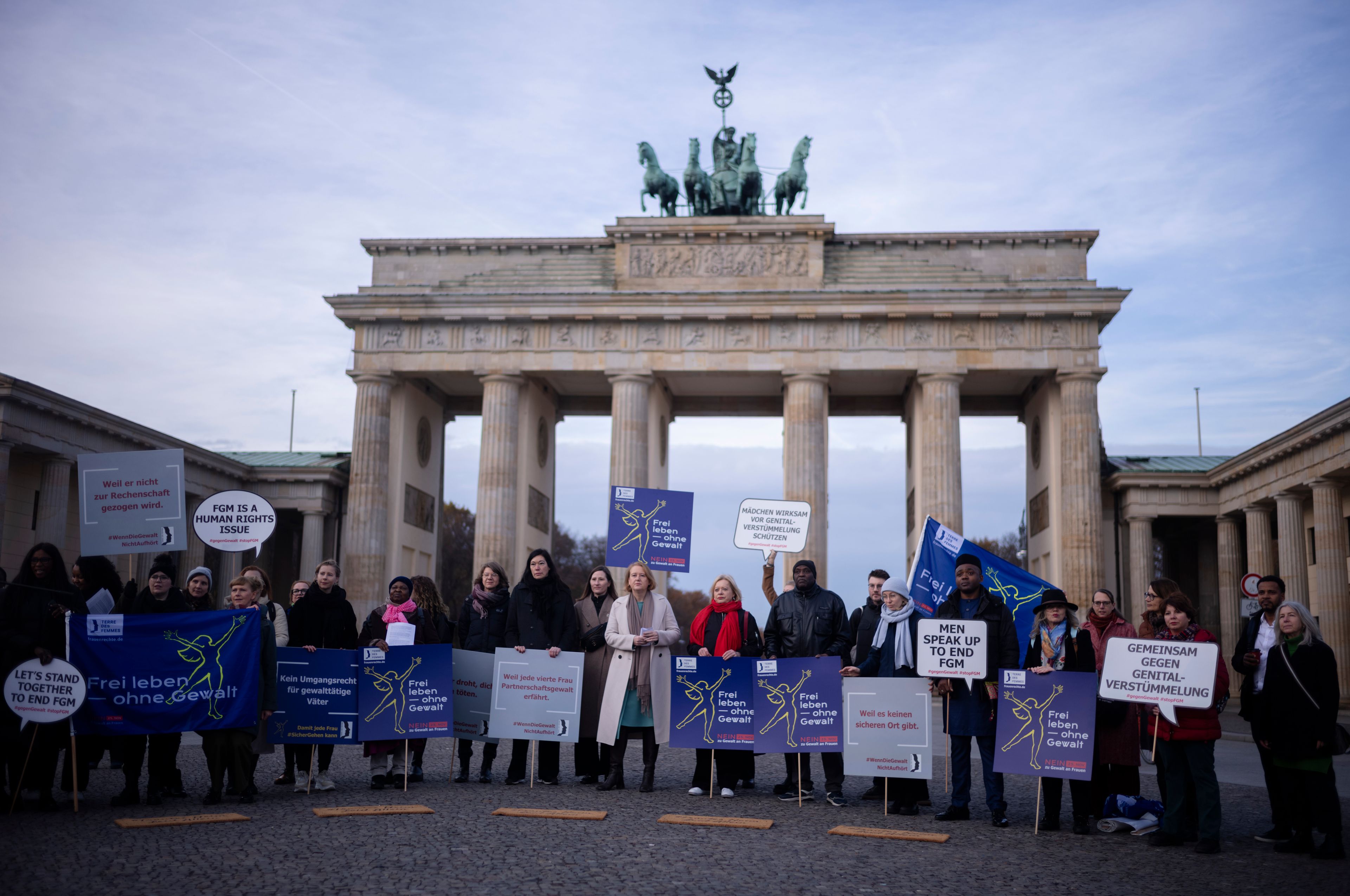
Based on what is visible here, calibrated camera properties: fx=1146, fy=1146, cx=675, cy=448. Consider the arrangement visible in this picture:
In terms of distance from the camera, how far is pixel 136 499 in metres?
11.6

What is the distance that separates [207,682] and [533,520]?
1210 inches

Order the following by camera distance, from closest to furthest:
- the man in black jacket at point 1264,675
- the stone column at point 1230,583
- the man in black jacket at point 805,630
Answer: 1. the man in black jacket at point 1264,675
2. the man in black jacket at point 805,630
3. the stone column at point 1230,583

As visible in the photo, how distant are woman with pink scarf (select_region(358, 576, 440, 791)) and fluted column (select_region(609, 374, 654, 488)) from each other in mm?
24997

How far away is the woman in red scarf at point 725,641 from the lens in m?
11.7

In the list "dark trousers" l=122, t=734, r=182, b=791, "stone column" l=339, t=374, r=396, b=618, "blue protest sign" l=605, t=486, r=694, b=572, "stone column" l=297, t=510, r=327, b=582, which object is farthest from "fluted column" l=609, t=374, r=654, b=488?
"dark trousers" l=122, t=734, r=182, b=791

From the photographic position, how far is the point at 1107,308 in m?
36.6

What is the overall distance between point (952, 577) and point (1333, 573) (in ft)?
70.4

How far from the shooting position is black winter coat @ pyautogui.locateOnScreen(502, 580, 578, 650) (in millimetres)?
11844

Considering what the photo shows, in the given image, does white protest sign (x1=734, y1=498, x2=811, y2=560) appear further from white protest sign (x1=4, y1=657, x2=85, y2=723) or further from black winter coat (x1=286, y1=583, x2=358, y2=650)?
white protest sign (x1=4, y1=657, x2=85, y2=723)

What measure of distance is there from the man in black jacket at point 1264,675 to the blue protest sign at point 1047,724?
119cm

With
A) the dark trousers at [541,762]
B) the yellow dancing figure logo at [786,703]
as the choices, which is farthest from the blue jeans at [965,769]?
the dark trousers at [541,762]

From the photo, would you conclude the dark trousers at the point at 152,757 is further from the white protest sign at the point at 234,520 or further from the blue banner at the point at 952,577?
the blue banner at the point at 952,577

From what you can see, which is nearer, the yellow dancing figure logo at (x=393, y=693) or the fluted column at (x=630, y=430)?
the yellow dancing figure logo at (x=393, y=693)

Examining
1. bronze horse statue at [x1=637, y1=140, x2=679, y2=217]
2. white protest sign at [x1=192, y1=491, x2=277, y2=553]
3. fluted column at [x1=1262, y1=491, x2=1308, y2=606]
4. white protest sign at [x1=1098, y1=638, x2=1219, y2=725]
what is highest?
bronze horse statue at [x1=637, y1=140, x2=679, y2=217]
